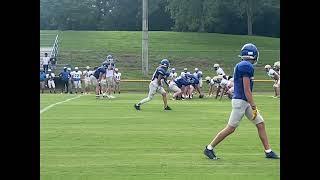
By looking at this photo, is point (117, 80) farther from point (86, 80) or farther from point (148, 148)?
point (148, 148)

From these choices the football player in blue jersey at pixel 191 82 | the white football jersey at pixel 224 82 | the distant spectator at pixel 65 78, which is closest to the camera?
the white football jersey at pixel 224 82

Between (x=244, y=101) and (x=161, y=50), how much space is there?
50.8 metres

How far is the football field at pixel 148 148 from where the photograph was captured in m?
9.03

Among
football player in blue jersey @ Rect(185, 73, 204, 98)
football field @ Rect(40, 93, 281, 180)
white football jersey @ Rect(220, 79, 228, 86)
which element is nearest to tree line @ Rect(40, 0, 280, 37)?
football player in blue jersey @ Rect(185, 73, 204, 98)

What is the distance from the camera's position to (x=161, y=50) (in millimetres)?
60938

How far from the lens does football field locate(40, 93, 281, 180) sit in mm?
9031

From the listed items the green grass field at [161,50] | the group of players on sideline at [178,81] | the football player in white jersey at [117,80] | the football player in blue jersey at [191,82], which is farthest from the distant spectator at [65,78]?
the football player in blue jersey at [191,82]

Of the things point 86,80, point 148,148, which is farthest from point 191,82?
point 148,148

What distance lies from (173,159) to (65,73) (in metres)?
31.2

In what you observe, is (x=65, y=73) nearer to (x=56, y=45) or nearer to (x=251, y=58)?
(x=56, y=45)

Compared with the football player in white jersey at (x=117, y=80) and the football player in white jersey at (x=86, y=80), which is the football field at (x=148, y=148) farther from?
the football player in white jersey at (x=86, y=80)

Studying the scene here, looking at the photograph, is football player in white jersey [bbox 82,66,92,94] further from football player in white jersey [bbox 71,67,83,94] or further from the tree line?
the tree line

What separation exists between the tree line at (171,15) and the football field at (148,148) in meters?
59.7
